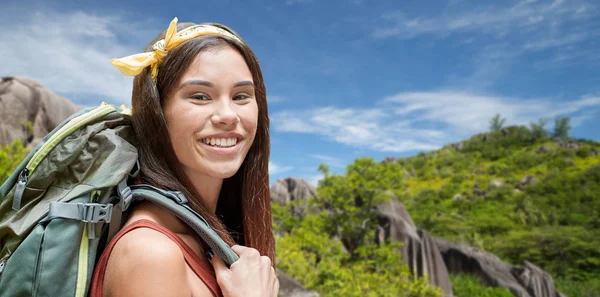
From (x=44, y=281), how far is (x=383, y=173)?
57.7 feet

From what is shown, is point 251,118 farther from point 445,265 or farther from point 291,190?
point 291,190

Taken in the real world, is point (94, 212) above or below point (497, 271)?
above

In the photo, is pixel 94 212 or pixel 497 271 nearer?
pixel 94 212

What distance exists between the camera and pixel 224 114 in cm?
147

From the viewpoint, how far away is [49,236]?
1165mm

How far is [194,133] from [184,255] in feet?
1.27

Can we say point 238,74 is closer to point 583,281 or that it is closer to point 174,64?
point 174,64

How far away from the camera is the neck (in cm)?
162

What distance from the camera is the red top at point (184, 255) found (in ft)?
4.15

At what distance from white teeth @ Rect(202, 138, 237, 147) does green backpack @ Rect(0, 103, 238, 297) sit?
0.20 metres

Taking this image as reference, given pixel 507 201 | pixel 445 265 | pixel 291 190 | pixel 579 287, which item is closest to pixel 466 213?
pixel 507 201

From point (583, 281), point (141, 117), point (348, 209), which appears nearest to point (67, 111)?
point (348, 209)

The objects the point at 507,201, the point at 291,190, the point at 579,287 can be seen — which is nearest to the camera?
the point at 579,287

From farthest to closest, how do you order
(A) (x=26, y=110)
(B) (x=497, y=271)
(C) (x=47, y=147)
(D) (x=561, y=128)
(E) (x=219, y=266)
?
1. (D) (x=561, y=128)
2. (B) (x=497, y=271)
3. (A) (x=26, y=110)
4. (E) (x=219, y=266)
5. (C) (x=47, y=147)
